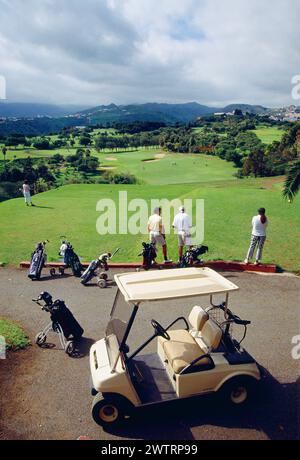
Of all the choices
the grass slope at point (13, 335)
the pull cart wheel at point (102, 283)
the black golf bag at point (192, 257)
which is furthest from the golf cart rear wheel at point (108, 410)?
the black golf bag at point (192, 257)

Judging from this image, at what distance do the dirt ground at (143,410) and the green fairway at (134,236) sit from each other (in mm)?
3438

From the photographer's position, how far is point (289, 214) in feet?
61.3

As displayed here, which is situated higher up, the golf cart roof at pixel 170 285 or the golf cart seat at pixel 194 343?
the golf cart roof at pixel 170 285

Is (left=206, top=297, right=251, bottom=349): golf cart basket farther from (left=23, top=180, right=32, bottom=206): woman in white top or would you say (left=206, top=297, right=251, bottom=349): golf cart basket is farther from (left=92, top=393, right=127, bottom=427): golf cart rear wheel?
(left=23, top=180, right=32, bottom=206): woman in white top

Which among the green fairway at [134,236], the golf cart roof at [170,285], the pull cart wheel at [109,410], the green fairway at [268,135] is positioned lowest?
the green fairway at [134,236]

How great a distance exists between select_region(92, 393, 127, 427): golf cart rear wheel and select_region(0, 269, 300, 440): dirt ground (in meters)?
0.16

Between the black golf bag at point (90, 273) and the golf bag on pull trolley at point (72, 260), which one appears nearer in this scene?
the black golf bag at point (90, 273)

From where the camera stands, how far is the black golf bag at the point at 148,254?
12.0m

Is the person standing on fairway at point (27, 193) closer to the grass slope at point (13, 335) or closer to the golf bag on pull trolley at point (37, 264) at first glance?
the golf bag on pull trolley at point (37, 264)

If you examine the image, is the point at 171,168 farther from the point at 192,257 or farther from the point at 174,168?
the point at 192,257

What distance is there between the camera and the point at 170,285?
6.06m

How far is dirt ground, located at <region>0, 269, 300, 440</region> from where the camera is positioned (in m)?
5.70

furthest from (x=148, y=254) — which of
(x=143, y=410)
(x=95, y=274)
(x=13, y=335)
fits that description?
(x=143, y=410)

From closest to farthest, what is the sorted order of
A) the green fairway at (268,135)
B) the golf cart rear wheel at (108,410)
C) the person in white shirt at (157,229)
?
the golf cart rear wheel at (108,410)
the person in white shirt at (157,229)
the green fairway at (268,135)
